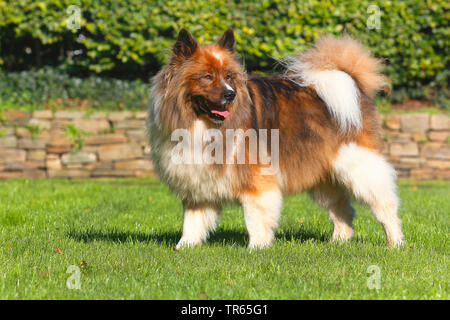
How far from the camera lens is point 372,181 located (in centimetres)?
530

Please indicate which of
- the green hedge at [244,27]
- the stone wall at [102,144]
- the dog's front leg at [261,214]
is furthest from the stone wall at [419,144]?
the dog's front leg at [261,214]

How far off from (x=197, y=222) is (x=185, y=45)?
1570 millimetres

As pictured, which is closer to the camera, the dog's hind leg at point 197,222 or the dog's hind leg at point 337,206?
the dog's hind leg at point 197,222

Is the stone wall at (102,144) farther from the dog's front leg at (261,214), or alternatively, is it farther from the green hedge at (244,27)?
the dog's front leg at (261,214)

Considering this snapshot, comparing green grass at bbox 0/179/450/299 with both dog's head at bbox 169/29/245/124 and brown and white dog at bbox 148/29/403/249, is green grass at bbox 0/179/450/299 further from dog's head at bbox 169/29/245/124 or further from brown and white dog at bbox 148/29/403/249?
dog's head at bbox 169/29/245/124

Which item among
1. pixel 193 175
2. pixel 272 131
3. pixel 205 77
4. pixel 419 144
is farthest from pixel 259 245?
pixel 419 144

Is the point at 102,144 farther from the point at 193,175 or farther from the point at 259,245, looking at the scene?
the point at 259,245

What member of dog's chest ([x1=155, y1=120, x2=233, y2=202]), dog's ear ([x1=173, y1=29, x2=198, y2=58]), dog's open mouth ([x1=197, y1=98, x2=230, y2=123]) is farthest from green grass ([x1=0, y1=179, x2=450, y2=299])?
dog's ear ([x1=173, y1=29, x2=198, y2=58])

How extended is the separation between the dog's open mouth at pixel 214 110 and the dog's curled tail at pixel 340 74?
1.11m

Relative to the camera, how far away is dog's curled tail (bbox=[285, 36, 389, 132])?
5215 millimetres

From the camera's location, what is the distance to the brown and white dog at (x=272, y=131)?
4762mm
